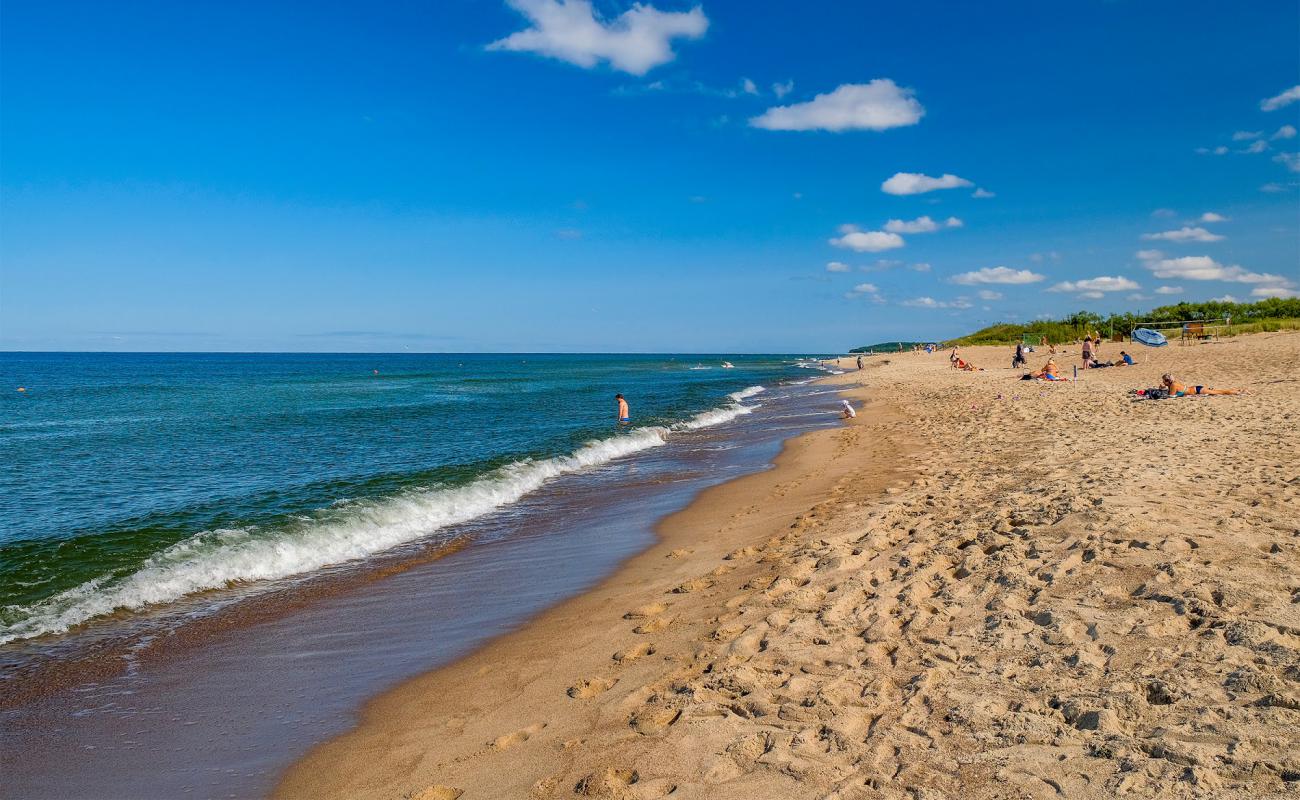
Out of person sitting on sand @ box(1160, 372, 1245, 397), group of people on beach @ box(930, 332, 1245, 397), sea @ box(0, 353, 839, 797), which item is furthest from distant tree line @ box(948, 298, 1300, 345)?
sea @ box(0, 353, 839, 797)

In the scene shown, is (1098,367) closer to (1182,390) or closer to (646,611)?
(1182,390)

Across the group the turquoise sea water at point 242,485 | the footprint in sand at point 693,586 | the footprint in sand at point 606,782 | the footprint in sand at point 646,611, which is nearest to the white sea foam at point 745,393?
the turquoise sea water at point 242,485

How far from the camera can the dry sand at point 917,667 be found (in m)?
3.62

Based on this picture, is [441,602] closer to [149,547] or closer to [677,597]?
[677,597]

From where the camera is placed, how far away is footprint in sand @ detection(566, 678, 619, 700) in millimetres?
5137

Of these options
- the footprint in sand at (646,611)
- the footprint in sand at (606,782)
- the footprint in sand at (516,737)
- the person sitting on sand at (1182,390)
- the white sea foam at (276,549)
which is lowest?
the white sea foam at (276,549)

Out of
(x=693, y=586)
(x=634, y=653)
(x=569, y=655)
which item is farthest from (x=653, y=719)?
(x=693, y=586)

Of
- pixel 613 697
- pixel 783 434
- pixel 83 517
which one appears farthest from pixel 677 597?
pixel 783 434

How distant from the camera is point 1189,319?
5859 centimetres

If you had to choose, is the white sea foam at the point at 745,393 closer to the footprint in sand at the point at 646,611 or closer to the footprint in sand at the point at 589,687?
the footprint in sand at the point at 646,611

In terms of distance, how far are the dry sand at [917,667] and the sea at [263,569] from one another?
2.81 ft

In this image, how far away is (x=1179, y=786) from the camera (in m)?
3.15

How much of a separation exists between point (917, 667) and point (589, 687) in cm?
241

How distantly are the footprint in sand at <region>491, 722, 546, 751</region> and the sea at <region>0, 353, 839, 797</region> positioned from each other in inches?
58.9
